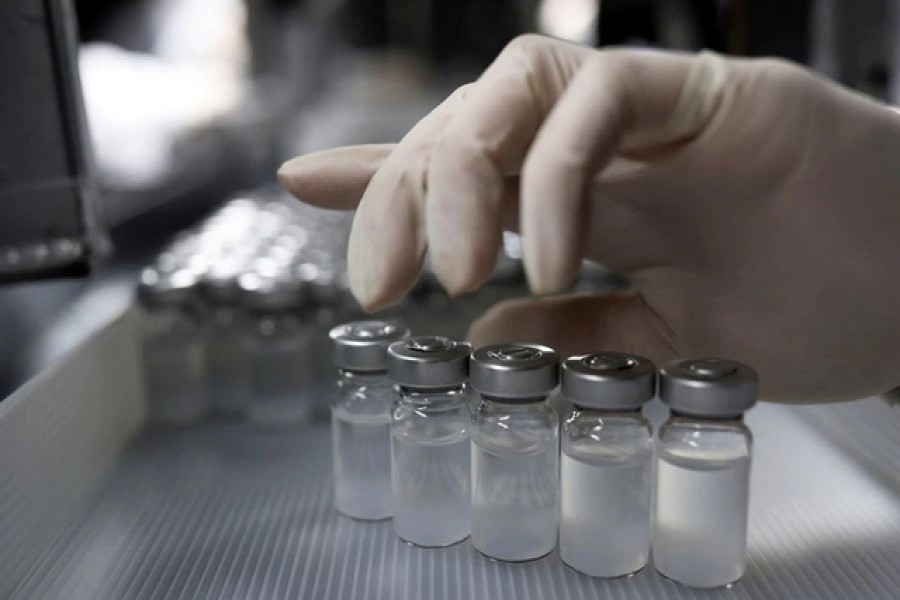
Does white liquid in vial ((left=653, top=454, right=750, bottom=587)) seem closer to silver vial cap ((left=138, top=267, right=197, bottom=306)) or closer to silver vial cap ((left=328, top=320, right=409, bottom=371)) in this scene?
silver vial cap ((left=328, top=320, right=409, bottom=371))

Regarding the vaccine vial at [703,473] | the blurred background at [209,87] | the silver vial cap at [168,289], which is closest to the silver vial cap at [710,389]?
the vaccine vial at [703,473]

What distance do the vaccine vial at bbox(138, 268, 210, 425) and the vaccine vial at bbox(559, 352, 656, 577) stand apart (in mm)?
718

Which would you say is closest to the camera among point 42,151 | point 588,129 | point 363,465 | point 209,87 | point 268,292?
point 588,129

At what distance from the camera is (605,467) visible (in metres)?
0.76

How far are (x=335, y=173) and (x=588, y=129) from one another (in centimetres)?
29

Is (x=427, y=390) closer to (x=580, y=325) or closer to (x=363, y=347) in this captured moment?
(x=363, y=347)

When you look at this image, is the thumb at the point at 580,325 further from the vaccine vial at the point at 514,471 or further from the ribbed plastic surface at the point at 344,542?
the ribbed plastic surface at the point at 344,542

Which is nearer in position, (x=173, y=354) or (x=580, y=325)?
(x=580, y=325)

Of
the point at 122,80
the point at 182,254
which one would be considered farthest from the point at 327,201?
the point at 122,80

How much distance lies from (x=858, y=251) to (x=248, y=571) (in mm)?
661

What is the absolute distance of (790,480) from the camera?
104 centimetres

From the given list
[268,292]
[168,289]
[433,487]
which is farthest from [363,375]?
[168,289]

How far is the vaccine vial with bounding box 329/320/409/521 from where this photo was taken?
0.93 m

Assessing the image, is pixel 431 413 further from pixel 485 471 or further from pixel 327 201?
pixel 327 201
